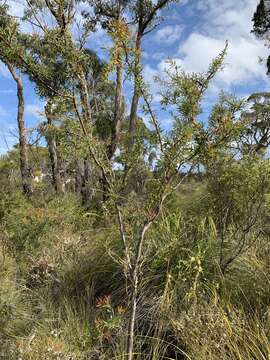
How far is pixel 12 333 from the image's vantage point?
4.43m

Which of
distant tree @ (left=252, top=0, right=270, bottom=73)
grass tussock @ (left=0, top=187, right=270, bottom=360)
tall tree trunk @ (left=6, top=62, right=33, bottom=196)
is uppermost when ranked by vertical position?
distant tree @ (left=252, top=0, right=270, bottom=73)

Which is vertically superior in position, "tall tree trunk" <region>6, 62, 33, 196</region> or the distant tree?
the distant tree

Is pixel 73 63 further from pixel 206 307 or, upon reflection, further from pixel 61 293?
→ pixel 61 293

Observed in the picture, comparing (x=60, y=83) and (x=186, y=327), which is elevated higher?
(x=60, y=83)

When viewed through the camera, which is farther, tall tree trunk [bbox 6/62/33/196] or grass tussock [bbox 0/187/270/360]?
tall tree trunk [bbox 6/62/33/196]

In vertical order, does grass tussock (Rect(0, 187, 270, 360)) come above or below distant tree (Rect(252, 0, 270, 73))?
below

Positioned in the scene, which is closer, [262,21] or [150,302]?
[150,302]

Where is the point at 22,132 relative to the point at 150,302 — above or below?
above

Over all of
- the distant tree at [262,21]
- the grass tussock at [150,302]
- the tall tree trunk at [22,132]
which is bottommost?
the grass tussock at [150,302]

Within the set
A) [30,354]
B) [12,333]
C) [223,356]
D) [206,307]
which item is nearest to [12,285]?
[12,333]

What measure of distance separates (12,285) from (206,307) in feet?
8.78

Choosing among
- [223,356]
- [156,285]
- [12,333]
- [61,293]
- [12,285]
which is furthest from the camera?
[12,285]

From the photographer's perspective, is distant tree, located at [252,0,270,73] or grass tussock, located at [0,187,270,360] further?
distant tree, located at [252,0,270,73]

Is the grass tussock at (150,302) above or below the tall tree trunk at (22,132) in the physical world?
below
